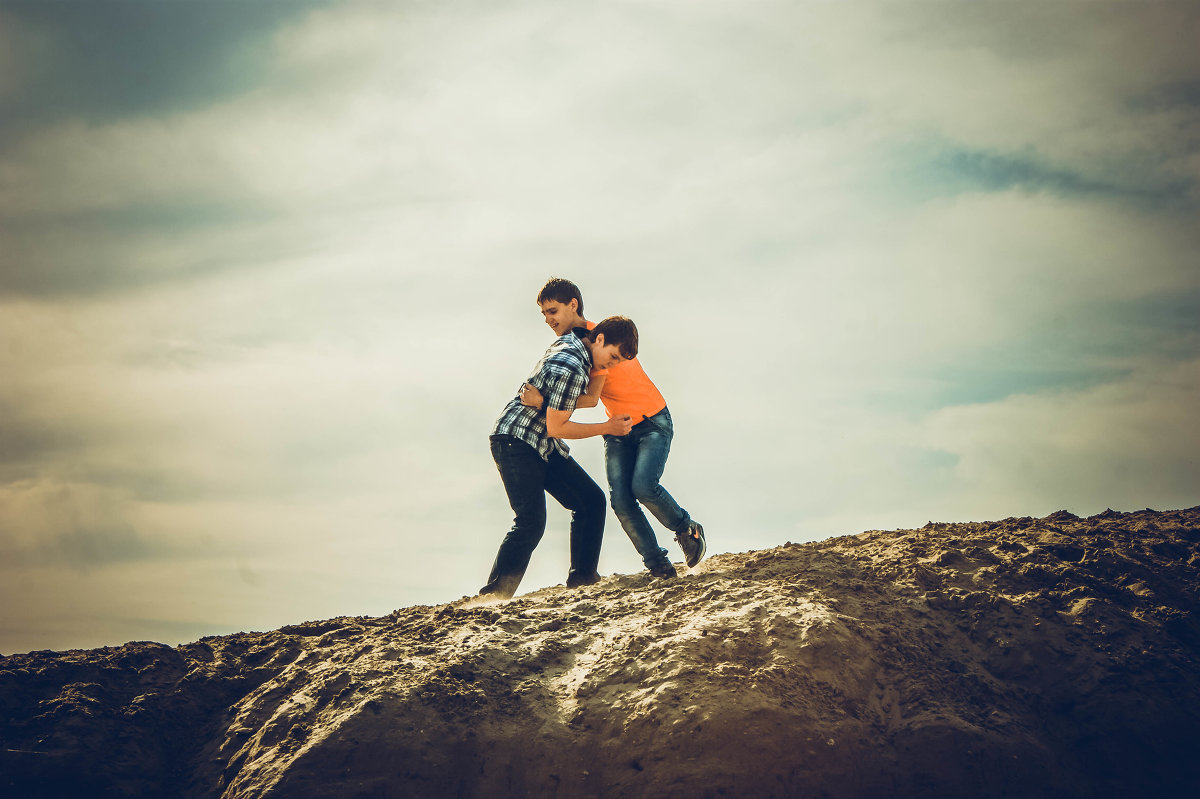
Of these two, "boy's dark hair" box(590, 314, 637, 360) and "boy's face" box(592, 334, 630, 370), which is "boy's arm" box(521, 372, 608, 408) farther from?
"boy's dark hair" box(590, 314, 637, 360)

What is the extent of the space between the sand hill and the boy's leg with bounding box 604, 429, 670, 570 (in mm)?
271

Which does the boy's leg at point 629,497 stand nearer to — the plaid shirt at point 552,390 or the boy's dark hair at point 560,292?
the plaid shirt at point 552,390

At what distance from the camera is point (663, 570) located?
6.62m

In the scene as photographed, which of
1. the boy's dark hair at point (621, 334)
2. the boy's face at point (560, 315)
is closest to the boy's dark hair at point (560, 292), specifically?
the boy's face at point (560, 315)

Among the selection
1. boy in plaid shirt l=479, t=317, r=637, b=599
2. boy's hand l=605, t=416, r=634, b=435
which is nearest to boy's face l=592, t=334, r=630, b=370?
boy in plaid shirt l=479, t=317, r=637, b=599

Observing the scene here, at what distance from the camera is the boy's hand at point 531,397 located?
21.9ft

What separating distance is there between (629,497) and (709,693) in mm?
1918

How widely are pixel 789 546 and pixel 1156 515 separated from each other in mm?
3210

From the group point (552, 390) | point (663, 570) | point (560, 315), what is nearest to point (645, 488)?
point (663, 570)

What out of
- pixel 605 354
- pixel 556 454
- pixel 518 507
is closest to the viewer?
pixel 605 354

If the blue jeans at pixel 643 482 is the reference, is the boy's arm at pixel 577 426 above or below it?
above

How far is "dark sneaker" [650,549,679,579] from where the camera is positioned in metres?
6.61

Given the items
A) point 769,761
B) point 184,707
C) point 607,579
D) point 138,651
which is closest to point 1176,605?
point 769,761

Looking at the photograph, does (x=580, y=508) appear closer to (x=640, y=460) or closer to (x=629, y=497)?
(x=629, y=497)
